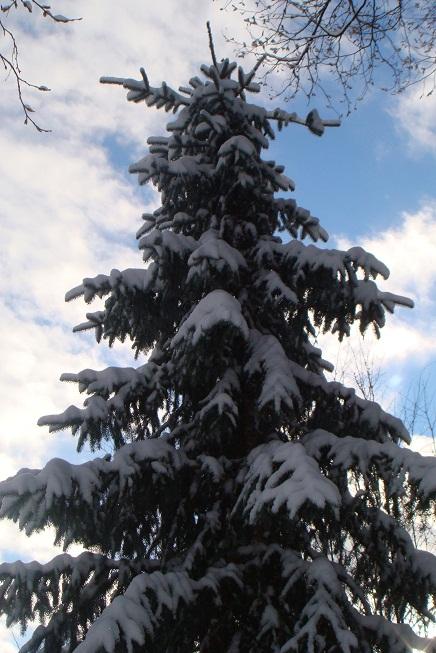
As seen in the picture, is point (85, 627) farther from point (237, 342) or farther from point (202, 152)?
point (202, 152)

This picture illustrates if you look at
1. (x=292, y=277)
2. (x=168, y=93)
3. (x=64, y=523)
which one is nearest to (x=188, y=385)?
(x=292, y=277)

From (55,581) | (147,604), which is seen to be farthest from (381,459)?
(55,581)

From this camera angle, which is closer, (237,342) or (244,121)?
(237,342)

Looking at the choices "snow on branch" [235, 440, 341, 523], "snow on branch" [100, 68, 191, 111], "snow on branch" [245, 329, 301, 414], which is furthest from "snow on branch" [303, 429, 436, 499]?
"snow on branch" [100, 68, 191, 111]

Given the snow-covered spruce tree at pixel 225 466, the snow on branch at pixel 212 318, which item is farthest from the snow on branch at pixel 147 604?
the snow on branch at pixel 212 318

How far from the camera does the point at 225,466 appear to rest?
6.07 m

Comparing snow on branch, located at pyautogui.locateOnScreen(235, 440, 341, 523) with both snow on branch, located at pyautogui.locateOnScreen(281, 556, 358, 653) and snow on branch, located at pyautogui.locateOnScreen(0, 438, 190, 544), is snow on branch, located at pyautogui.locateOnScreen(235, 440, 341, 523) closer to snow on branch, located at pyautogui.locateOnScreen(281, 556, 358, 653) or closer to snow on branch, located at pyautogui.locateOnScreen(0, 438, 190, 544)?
snow on branch, located at pyautogui.locateOnScreen(281, 556, 358, 653)

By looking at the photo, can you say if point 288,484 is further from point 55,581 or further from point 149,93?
point 149,93

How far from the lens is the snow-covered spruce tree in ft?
15.5

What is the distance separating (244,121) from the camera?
318 inches

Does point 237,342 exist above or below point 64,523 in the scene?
above

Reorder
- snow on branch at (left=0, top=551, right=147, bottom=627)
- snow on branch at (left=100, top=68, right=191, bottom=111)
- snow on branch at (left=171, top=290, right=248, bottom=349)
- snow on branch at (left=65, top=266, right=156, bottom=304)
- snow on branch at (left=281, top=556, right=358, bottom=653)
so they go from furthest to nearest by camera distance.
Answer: snow on branch at (left=100, top=68, right=191, bottom=111) < snow on branch at (left=65, top=266, right=156, bottom=304) < snow on branch at (left=171, top=290, right=248, bottom=349) < snow on branch at (left=0, top=551, right=147, bottom=627) < snow on branch at (left=281, top=556, right=358, bottom=653)

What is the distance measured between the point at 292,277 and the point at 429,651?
388 centimetres

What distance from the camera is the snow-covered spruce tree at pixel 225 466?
15.5 ft
